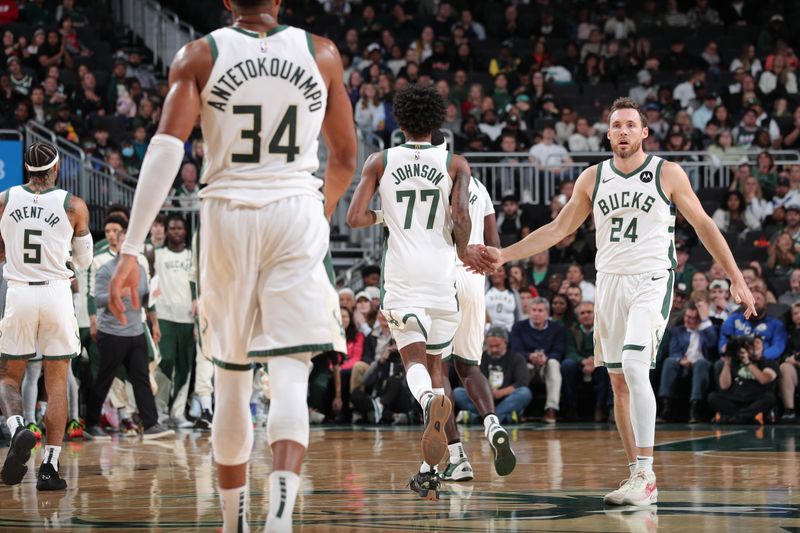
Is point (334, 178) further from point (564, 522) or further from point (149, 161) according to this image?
point (564, 522)

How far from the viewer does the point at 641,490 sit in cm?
652

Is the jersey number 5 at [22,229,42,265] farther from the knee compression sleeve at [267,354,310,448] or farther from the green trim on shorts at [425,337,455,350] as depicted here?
the knee compression sleeve at [267,354,310,448]

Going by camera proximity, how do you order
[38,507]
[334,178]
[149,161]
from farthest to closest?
[38,507]
[334,178]
[149,161]

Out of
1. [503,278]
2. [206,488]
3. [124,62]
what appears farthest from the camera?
[124,62]

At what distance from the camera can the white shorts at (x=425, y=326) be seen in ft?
24.3

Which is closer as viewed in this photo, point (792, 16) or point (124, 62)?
point (124, 62)

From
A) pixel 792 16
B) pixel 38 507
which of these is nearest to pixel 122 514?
pixel 38 507

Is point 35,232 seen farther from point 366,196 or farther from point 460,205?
point 460,205

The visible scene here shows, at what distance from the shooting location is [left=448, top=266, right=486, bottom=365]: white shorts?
27.1 feet

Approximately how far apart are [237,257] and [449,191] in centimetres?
315

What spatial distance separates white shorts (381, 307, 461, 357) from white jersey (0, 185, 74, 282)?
249cm

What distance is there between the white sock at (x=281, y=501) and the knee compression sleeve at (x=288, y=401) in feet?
0.47

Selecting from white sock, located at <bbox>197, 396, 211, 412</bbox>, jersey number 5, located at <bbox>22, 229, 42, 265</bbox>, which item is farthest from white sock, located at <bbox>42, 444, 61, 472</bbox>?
white sock, located at <bbox>197, 396, 211, 412</bbox>

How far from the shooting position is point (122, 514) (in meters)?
6.39
